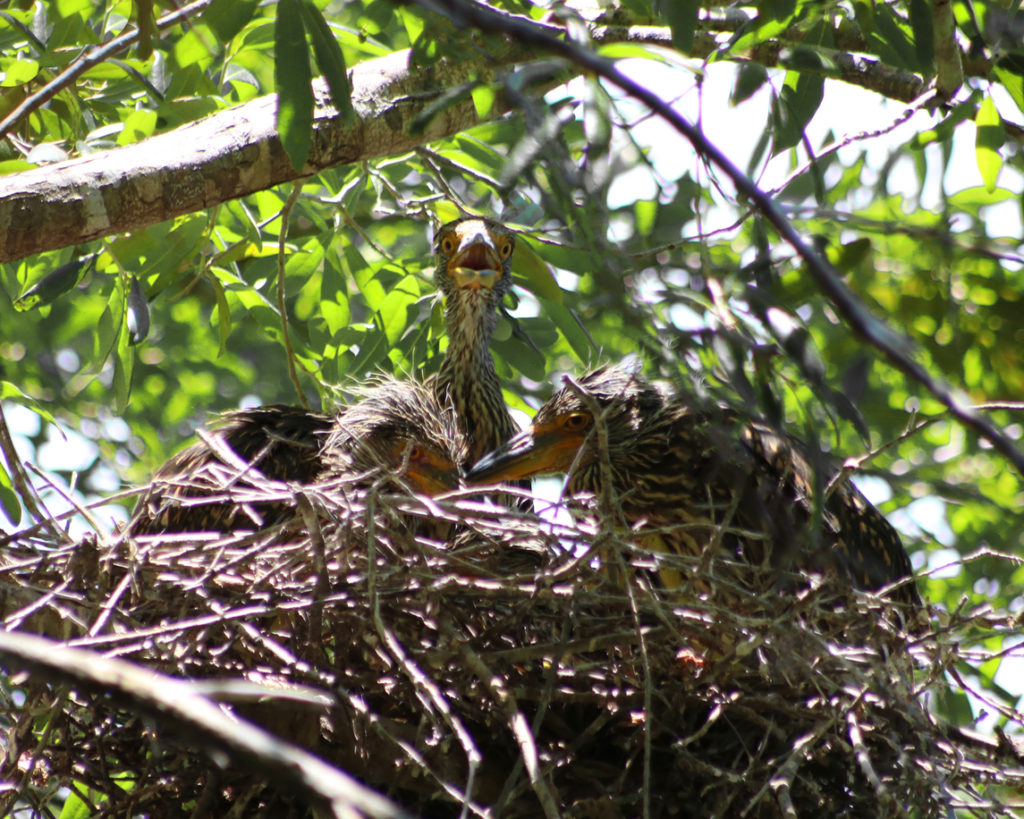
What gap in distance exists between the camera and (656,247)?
2.04 metres

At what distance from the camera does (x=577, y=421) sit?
332 cm

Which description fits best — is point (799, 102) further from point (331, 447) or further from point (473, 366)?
point (473, 366)

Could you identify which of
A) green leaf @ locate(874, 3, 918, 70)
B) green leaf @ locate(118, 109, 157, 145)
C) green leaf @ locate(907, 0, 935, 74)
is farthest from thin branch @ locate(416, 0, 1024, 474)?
green leaf @ locate(118, 109, 157, 145)

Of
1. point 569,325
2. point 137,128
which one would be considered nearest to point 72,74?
point 137,128

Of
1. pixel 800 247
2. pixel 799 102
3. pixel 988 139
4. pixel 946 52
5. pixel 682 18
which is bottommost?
pixel 988 139

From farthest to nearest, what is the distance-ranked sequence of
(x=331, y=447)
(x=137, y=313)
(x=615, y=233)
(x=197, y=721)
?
(x=331, y=447) → (x=137, y=313) → (x=615, y=233) → (x=197, y=721)

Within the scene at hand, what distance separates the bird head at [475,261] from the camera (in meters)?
4.25

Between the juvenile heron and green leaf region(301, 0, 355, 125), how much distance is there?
129 centimetres

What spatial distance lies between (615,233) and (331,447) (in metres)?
1.85

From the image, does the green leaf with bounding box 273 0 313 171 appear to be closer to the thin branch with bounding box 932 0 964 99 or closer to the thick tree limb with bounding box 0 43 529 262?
the thick tree limb with bounding box 0 43 529 262

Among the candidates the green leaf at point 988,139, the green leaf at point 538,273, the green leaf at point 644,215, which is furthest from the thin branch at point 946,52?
the green leaf at point 538,273

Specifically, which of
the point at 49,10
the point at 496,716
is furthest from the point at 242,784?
the point at 49,10

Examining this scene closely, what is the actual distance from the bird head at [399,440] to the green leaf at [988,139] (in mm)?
1749

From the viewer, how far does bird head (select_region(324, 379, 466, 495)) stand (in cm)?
356
